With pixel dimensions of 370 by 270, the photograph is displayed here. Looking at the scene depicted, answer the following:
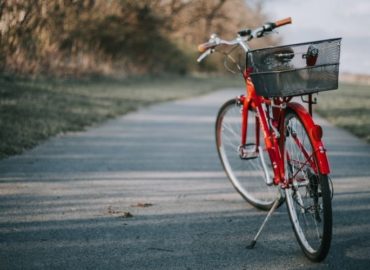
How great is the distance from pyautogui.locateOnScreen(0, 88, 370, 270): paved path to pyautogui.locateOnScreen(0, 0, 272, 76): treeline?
5.11m

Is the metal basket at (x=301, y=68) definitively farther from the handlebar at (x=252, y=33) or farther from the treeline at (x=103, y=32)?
the treeline at (x=103, y=32)

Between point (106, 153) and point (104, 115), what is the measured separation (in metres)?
3.73

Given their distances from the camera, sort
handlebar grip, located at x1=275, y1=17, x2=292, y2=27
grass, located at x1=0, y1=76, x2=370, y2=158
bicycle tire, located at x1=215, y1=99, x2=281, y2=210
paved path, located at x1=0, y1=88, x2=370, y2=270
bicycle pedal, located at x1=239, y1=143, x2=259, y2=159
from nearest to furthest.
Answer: paved path, located at x1=0, y1=88, x2=370, y2=270, handlebar grip, located at x1=275, y1=17, x2=292, y2=27, bicycle pedal, located at x1=239, y1=143, x2=259, y2=159, bicycle tire, located at x1=215, y1=99, x2=281, y2=210, grass, located at x1=0, y1=76, x2=370, y2=158

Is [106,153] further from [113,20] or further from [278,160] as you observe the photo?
[113,20]

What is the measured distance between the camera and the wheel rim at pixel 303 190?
10.2ft

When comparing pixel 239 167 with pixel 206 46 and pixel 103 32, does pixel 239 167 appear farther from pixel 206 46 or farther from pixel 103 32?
pixel 103 32

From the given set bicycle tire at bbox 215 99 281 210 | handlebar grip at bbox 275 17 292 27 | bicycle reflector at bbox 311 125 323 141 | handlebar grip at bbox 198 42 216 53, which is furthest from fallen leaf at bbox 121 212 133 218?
handlebar grip at bbox 275 17 292 27

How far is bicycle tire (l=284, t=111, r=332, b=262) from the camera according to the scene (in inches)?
115

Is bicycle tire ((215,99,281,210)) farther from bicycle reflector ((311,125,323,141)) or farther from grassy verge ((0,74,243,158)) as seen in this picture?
grassy verge ((0,74,243,158))

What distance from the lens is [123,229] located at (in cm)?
377

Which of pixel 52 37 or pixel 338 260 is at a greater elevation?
pixel 52 37

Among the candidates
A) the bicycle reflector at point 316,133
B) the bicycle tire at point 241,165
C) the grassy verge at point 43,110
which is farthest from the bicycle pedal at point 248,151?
the grassy verge at point 43,110

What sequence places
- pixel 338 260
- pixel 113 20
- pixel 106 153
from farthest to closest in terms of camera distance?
pixel 113 20
pixel 106 153
pixel 338 260

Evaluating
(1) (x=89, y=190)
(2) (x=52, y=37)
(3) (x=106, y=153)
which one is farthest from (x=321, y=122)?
(2) (x=52, y=37)
